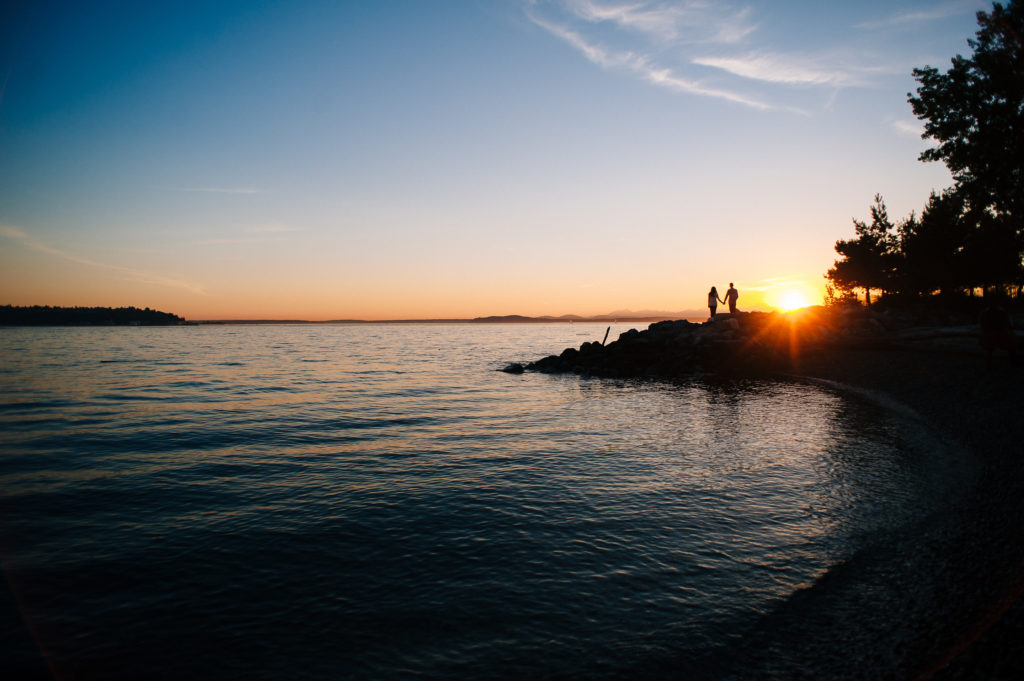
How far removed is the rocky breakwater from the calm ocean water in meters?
19.7

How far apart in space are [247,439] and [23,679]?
14261mm

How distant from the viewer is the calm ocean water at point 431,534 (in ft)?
22.1

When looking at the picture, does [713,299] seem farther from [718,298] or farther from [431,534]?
[431,534]

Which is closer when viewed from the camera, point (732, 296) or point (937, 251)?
point (732, 296)

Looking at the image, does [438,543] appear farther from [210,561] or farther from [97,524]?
[97,524]

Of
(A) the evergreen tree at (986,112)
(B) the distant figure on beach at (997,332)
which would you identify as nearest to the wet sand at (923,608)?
(B) the distant figure on beach at (997,332)

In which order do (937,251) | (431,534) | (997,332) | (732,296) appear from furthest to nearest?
1. (937,251)
2. (732,296)
3. (997,332)
4. (431,534)

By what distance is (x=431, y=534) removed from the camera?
1022 centimetres

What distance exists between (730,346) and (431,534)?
3942cm

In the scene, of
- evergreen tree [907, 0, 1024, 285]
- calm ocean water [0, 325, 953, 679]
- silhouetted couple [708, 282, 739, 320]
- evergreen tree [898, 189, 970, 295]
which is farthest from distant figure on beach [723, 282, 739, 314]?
calm ocean water [0, 325, 953, 679]

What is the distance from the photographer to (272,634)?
22.9 ft

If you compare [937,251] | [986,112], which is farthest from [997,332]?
[937,251]

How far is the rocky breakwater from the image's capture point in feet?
137

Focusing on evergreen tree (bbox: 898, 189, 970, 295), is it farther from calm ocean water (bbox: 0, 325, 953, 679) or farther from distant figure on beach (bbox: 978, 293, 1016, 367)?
calm ocean water (bbox: 0, 325, 953, 679)
